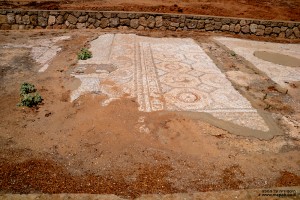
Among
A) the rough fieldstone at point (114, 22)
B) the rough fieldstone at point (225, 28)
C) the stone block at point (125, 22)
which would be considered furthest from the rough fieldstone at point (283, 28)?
the rough fieldstone at point (114, 22)

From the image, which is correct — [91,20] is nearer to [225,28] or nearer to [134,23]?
[134,23]

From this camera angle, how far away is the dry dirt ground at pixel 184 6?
9680 millimetres

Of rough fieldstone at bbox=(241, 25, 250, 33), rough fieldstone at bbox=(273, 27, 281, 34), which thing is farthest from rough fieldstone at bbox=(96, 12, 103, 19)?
rough fieldstone at bbox=(273, 27, 281, 34)

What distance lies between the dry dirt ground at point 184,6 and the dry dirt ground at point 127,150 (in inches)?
240

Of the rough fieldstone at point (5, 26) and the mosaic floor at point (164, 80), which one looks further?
the rough fieldstone at point (5, 26)

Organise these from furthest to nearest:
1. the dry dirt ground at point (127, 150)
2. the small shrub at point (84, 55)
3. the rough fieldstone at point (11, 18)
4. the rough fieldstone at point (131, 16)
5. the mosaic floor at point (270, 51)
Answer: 1. the rough fieldstone at point (131, 16)
2. the rough fieldstone at point (11, 18)
3. the small shrub at point (84, 55)
4. the mosaic floor at point (270, 51)
5. the dry dirt ground at point (127, 150)

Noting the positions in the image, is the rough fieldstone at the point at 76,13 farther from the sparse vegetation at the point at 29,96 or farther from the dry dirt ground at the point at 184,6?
the sparse vegetation at the point at 29,96

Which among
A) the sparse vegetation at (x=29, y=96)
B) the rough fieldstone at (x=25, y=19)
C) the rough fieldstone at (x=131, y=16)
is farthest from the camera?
the rough fieldstone at (x=131, y=16)

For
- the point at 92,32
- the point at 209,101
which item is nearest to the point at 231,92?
the point at 209,101

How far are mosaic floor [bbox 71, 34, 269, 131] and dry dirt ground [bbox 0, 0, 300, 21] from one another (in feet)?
9.53

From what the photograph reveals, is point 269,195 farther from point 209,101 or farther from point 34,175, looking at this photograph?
point 34,175

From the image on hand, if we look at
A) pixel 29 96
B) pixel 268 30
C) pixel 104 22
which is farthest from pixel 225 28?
pixel 29 96

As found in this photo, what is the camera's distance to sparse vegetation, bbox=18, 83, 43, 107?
4.04 metres

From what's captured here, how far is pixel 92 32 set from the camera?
8.68m
